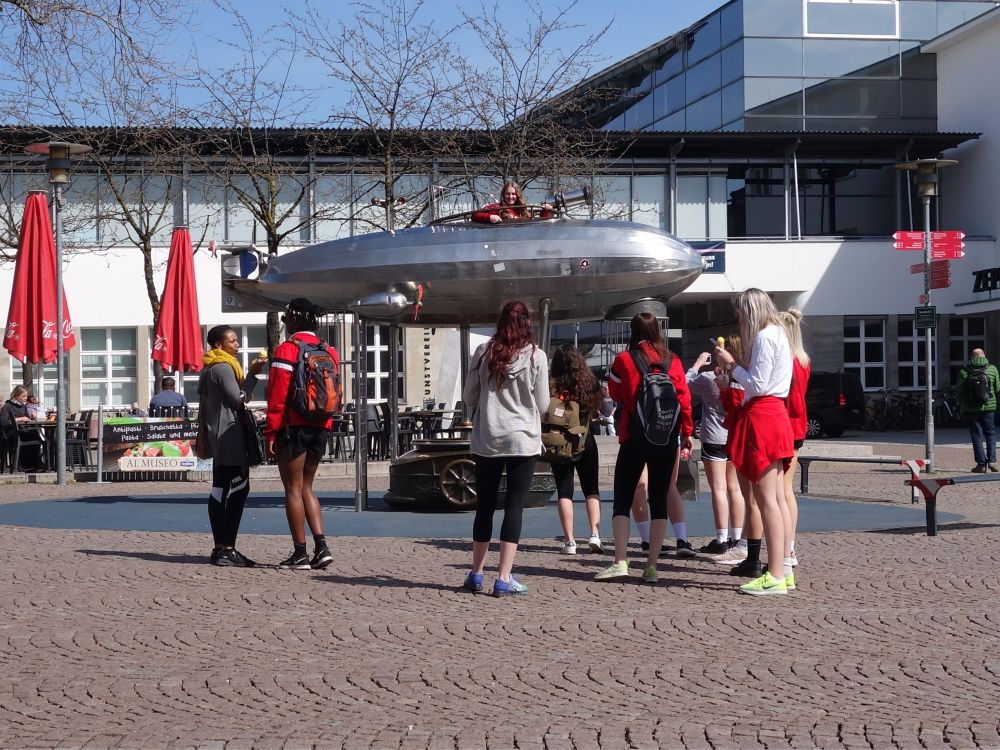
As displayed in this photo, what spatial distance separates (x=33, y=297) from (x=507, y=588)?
40.7 feet

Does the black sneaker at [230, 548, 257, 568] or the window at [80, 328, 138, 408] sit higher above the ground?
the window at [80, 328, 138, 408]

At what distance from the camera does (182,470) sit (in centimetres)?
2070

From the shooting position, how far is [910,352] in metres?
38.5

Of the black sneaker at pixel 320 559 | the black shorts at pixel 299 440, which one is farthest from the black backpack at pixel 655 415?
the black sneaker at pixel 320 559

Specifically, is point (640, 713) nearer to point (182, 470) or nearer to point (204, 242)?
point (182, 470)

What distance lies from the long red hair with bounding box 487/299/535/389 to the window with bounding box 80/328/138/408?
27936mm

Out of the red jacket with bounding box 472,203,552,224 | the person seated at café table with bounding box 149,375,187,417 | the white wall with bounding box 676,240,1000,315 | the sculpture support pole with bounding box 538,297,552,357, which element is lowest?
the person seated at café table with bounding box 149,375,187,417

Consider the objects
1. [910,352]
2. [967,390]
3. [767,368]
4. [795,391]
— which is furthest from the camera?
[910,352]

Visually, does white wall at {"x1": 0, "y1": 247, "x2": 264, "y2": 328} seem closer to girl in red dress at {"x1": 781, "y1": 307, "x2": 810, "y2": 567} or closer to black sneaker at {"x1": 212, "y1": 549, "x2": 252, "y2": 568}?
black sneaker at {"x1": 212, "y1": 549, "x2": 252, "y2": 568}

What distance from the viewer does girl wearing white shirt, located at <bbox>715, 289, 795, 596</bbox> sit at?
8.53 meters

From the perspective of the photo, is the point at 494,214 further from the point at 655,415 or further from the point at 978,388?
the point at 978,388

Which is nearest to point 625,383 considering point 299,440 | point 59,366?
point 299,440

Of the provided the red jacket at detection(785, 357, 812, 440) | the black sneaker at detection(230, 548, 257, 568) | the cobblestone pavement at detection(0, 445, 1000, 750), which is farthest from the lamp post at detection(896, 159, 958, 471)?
the black sneaker at detection(230, 548, 257, 568)

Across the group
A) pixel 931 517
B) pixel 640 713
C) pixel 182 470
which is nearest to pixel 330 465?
pixel 182 470
